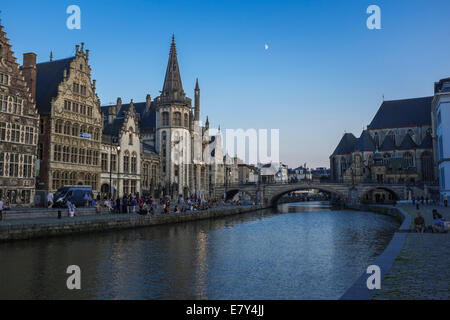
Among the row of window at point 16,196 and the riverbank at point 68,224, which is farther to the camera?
the row of window at point 16,196

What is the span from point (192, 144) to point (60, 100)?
118 ft

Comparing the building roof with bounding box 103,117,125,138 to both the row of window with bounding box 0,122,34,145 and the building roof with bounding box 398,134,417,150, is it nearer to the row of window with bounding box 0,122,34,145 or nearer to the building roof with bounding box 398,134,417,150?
the row of window with bounding box 0,122,34,145

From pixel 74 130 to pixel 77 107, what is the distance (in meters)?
2.53

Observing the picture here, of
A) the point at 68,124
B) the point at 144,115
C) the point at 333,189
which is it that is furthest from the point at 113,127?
the point at 333,189

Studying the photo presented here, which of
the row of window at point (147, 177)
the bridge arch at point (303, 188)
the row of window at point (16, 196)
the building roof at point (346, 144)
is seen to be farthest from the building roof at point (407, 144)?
the row of window at point (16, 196)

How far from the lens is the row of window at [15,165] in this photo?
32.2 meters

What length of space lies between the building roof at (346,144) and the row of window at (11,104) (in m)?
84.2

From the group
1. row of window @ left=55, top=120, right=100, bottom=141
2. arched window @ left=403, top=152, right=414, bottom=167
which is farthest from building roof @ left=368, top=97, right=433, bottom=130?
row of window @ left=55, top=120, right=100, bottom=141

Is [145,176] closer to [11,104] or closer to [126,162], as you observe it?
[126,162]

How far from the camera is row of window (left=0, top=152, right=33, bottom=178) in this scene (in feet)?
106

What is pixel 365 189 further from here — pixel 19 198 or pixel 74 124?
pixel 19 198

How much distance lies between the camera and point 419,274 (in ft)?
32.3

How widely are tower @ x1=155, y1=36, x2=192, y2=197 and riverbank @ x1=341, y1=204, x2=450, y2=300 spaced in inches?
2086

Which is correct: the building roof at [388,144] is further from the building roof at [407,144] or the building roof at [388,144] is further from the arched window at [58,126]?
the arched window at [58,126]
